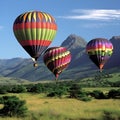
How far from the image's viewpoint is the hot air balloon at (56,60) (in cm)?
9075

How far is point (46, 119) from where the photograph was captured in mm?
37750

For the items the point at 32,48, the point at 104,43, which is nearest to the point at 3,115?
the point at 32,48

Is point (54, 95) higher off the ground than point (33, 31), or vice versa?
point (33, 31)

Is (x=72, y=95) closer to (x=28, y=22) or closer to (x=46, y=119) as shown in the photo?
(x=28, y=22)

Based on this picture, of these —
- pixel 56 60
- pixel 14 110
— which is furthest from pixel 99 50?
pixel 14 110

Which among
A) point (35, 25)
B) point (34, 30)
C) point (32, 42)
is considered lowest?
point (32, 42)

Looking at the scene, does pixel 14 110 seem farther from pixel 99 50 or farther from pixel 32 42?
pixel 99 50

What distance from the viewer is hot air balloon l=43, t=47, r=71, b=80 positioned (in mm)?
Result: 90750

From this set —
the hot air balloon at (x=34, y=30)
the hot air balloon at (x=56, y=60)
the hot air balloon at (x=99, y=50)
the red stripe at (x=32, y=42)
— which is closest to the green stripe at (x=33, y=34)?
the hot air balloon at (x=34, y=30)

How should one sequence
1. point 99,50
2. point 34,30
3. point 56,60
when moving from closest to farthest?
1. point 34,30
2. point 99,50
3. point 56,60

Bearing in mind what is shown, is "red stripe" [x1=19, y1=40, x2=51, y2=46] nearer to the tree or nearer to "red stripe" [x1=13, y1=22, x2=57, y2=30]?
"red stripe" [x1=13, y1=22, x2=57, y2=30]

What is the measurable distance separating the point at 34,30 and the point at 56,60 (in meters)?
30.0

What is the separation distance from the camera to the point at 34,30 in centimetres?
6138

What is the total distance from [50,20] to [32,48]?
213 inches
